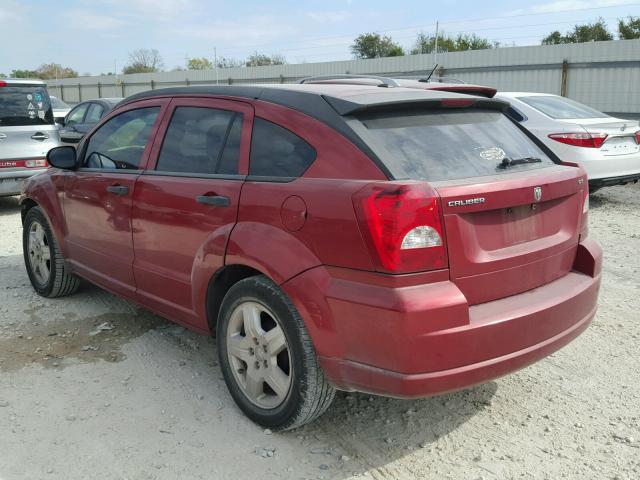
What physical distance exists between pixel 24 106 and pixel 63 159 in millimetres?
5298

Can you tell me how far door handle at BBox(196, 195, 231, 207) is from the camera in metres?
3.24

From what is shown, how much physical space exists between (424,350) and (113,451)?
5.25 ft

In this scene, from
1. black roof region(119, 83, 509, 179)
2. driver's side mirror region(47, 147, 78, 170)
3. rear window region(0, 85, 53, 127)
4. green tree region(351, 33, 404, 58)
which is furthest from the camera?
green tree region(351, 33, 404, 58)

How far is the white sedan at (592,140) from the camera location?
27.6ft

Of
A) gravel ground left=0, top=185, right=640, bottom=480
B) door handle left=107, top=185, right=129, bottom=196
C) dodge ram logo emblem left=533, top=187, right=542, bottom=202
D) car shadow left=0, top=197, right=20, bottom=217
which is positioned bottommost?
gravel ground left=0, top=185, right=640, bottom=480

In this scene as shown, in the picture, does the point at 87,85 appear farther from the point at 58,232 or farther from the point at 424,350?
the point at 424,350

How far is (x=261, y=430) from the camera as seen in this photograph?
3189mm

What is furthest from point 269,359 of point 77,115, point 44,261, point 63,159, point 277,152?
point 77,115

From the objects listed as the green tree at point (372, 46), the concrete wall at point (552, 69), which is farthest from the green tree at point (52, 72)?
the concrete wall at point (552, 69)

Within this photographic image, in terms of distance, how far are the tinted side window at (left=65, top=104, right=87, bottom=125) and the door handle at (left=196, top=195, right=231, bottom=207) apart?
37.1 feet

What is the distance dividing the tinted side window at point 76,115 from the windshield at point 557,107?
919cm

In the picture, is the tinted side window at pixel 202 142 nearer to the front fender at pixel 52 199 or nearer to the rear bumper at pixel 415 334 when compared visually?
the rear bumper at pixel 415 334

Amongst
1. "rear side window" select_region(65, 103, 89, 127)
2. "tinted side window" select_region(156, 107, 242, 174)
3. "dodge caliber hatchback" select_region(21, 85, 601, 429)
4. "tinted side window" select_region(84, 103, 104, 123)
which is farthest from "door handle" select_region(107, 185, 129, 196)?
"rear side window" select_region(65, 103, 89, 127)

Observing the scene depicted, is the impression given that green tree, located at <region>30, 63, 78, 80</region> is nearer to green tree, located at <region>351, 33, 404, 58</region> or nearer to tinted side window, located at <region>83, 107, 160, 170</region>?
green tree, located at <region>351, 33, 404, 58</region>
